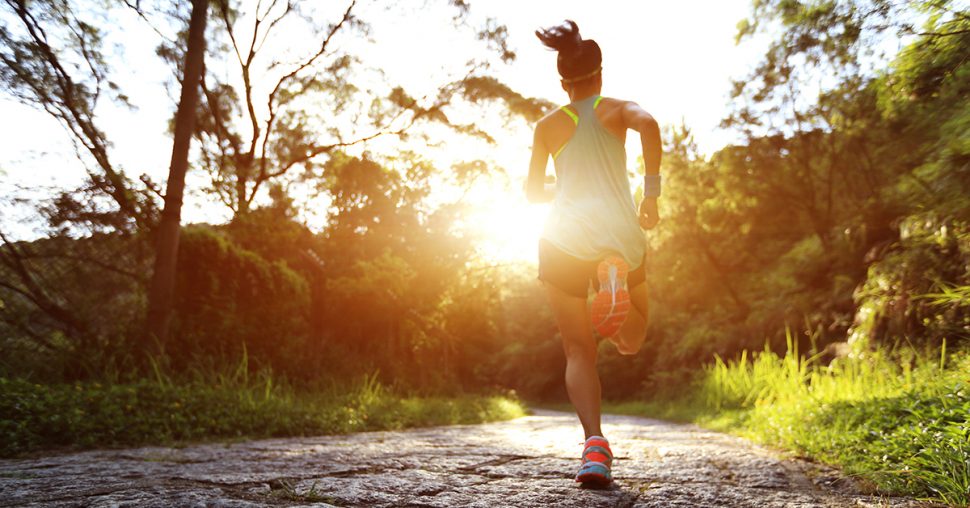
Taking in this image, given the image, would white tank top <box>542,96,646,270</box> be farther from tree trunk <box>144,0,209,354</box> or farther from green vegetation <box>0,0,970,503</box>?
tree trunk <box>144,0,209,354</box>

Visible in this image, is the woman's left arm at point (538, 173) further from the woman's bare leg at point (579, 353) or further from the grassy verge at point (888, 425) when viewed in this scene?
the grassy verge at point (888, 425)

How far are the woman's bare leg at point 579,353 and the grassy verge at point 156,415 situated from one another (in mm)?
3206

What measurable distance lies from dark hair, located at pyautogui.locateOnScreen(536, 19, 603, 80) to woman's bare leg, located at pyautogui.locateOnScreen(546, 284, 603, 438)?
1180 mm

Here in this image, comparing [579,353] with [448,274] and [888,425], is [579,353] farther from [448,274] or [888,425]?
[448,274]

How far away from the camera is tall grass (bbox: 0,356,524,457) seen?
4.41 metres

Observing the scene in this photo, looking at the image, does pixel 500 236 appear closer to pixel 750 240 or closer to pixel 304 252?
pixel 304 252

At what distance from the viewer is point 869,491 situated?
8.89 feet

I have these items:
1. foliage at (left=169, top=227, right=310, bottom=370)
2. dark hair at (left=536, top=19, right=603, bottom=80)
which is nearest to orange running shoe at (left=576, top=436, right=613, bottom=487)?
dark hair at (left=536, top=19, right=603, bottom=80)

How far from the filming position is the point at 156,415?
515 cm

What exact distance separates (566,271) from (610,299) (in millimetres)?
297

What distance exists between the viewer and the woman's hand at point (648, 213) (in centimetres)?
331

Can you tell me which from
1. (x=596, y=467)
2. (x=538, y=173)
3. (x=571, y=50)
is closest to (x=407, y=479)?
(x=596, y=467)

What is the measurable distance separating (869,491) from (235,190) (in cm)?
942

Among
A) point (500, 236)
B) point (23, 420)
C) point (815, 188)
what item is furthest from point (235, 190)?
point (815, 188)
